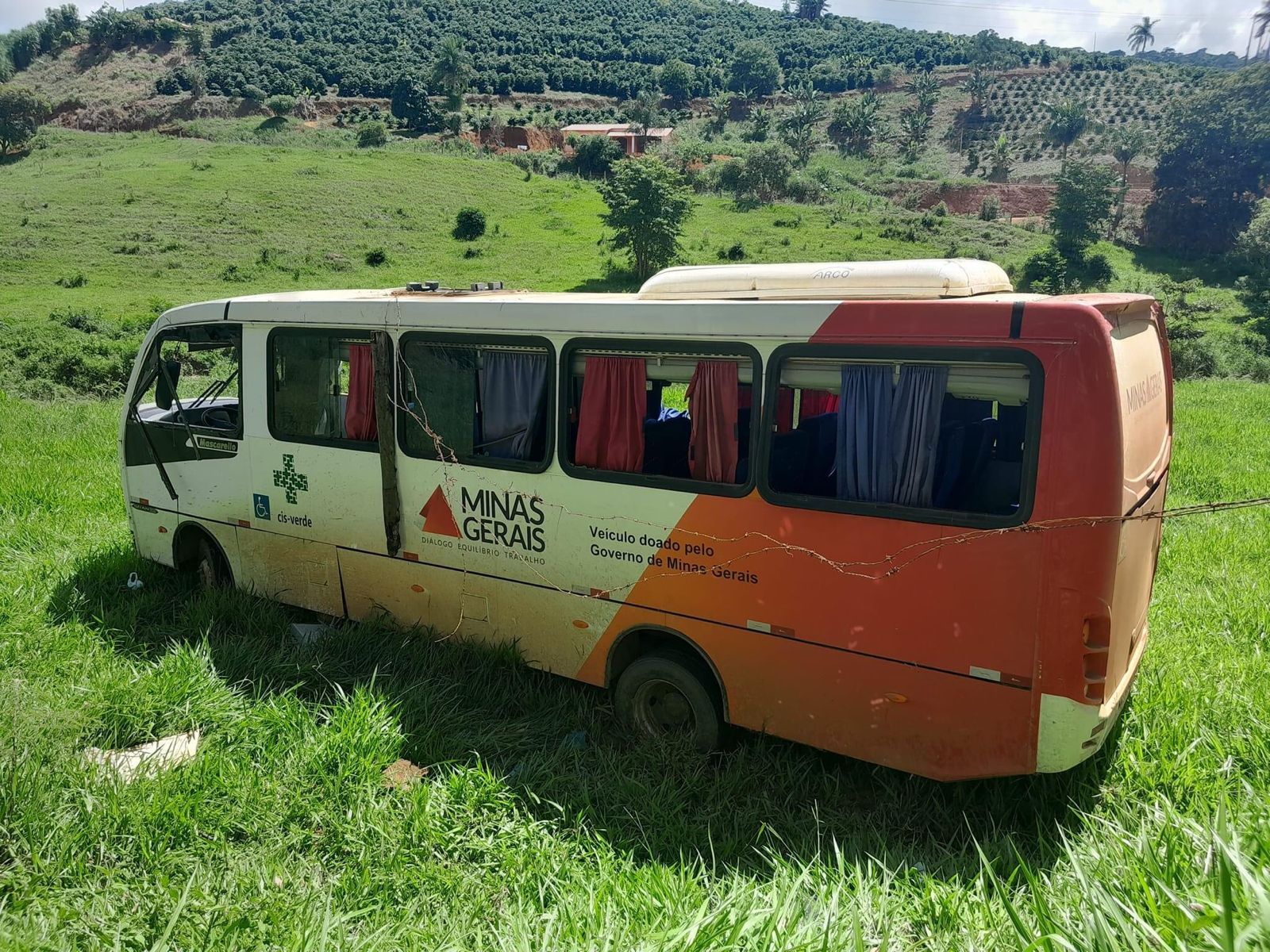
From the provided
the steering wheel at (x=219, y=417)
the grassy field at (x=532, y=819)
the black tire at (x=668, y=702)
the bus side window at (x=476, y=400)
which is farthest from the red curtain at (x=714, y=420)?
the steering wheel at (x=219, y=417)

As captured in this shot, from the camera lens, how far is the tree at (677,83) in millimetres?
127375

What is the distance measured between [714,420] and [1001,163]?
9622cm

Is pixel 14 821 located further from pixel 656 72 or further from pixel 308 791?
pixel 656 72

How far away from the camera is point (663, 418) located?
6059 millimetres

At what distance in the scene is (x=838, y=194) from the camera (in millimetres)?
75375

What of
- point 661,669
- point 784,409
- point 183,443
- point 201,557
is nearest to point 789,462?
point 784,409

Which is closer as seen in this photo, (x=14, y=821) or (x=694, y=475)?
(x=14, y=821)

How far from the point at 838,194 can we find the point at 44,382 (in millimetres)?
65033

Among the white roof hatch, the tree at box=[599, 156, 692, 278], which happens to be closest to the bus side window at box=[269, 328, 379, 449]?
the white roof hatch

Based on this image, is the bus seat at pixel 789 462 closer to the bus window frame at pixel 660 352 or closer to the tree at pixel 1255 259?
the bus window frame at pixel 660 352

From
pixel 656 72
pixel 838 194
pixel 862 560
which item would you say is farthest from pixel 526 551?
pixel 656 72

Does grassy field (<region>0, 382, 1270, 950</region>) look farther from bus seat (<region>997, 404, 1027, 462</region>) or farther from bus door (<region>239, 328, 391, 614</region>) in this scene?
bus seat (<region>997, 404, 1027, 462</region>)

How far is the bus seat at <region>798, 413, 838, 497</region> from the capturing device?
16.3ft

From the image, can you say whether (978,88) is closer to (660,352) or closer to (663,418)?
(663,418)
